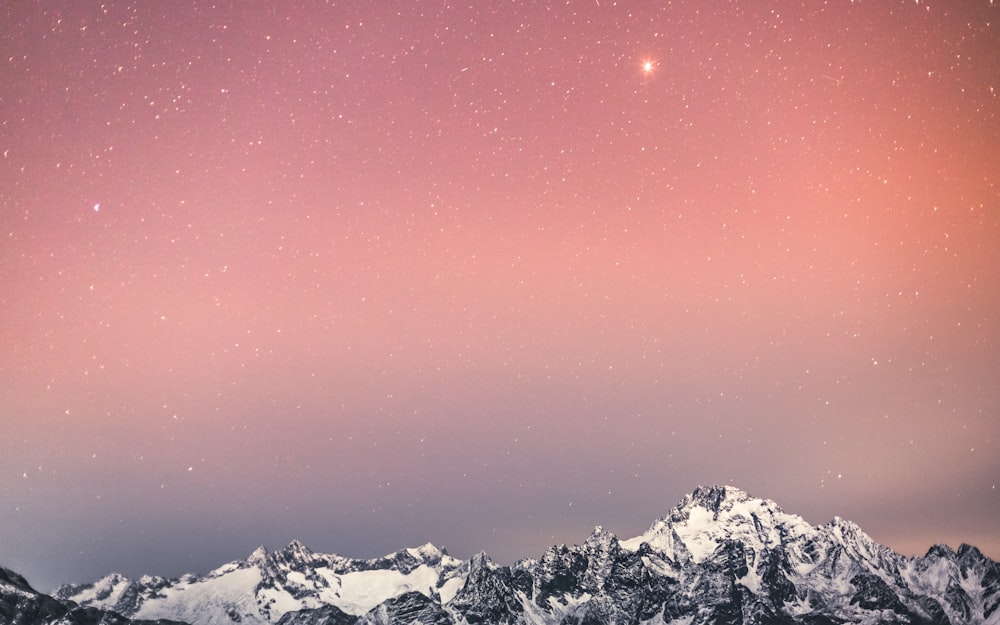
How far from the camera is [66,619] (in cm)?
19462

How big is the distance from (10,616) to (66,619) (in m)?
12.4

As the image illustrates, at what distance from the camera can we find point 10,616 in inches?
7347
